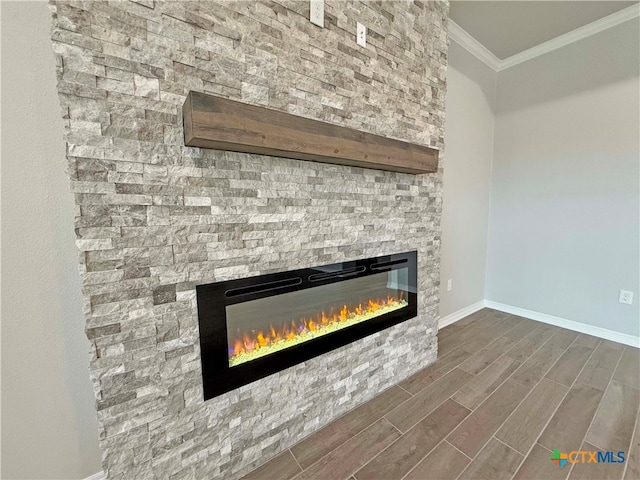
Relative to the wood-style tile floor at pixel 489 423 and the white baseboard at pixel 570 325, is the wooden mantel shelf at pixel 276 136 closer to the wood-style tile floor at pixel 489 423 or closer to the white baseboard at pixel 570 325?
the wood-style tile floor at pixel 489 423

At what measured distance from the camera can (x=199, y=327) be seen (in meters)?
1.06

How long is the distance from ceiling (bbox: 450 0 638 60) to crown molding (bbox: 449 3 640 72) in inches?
1.7

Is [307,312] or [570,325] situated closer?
[307,312]

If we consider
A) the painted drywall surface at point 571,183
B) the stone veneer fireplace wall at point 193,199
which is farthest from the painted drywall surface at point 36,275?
the painted drywall surface at point 571,183

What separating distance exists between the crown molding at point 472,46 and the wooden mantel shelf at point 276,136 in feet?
5.77

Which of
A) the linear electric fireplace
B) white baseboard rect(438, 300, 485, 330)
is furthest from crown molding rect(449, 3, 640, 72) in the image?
white baseboard rect(438, 300, 485, 330)

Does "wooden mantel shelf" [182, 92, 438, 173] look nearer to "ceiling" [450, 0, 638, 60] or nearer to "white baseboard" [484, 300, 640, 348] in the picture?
"ceiling" [450, 0, 638, 60]

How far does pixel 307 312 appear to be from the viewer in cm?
142

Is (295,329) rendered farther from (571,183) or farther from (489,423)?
(571,183)

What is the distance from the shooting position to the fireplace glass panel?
3.94ft

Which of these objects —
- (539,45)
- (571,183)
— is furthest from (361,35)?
(571,183)

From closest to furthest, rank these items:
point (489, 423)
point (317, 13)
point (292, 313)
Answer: point (317, 13) < point (292, 313) < point (489, 423)

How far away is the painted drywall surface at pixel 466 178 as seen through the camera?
256 cm

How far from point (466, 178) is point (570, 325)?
5.89 feet
